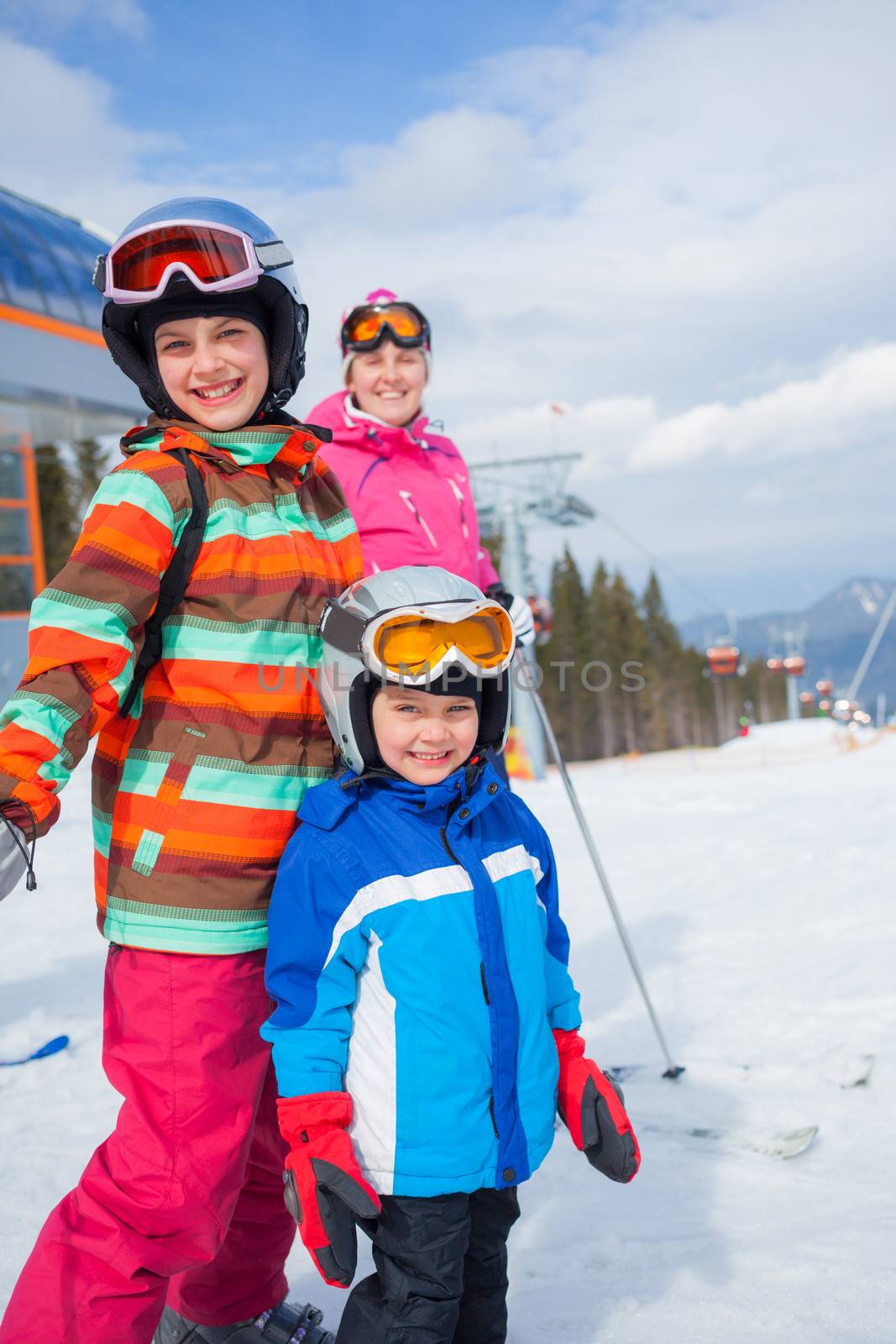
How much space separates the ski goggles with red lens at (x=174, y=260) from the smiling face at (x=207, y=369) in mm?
83

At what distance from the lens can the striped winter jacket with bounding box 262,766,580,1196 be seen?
172 cm

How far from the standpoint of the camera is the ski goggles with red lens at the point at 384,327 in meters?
3.33

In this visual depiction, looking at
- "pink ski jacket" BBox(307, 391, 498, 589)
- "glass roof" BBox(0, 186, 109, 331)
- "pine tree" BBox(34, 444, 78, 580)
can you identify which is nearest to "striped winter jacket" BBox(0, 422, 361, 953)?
"pink ski jacket" BBox(307, 391, 498, 589)

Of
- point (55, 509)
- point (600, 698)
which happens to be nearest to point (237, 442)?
point (55, 509)

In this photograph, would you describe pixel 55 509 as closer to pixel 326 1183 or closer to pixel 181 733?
pixel 181 733

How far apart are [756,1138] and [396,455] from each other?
2.45 m

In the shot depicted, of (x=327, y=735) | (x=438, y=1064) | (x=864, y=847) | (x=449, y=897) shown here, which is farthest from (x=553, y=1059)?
(x=864, y=847)

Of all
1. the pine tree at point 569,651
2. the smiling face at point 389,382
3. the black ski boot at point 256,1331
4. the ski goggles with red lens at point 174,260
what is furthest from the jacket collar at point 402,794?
the pine tree at point 569,651

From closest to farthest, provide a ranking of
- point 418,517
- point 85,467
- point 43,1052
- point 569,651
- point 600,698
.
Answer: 1. point 418,517
2. point 43,1052
3. point 85,467
4. point 569,651
5. point 600,698

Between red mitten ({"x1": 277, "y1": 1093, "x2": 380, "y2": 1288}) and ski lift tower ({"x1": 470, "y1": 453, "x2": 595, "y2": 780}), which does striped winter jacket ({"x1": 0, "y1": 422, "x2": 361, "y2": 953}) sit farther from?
ski lift tower ({"x1": 470, "y1": 453, "x2": 595, "y2": 780})

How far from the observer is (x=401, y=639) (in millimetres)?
1917

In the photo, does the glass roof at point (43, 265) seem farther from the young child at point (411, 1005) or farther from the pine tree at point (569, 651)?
the pine tree at point (569, 651)

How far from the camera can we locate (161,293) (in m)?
1.91

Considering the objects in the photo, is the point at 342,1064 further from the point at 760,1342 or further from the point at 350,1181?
the point at 760,1342
